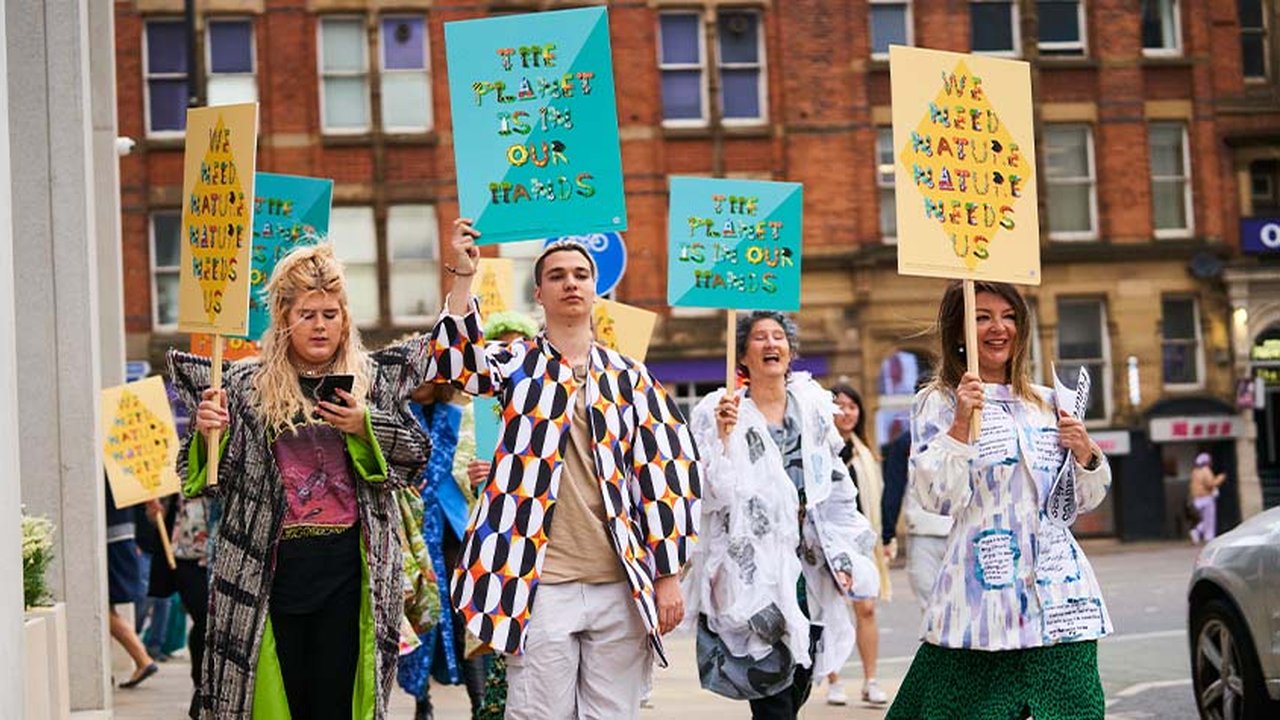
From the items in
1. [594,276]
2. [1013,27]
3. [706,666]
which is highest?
[1013,27]

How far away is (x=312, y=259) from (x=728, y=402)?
2430 mm

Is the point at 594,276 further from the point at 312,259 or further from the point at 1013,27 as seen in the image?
the point at 1013,27

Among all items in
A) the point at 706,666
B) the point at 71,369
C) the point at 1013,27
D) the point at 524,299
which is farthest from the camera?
the point at 1013,27

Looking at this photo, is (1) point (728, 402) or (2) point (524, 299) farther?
(2) point (524, 299)

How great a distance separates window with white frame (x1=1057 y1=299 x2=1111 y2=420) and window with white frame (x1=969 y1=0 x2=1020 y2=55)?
4793 millimetres

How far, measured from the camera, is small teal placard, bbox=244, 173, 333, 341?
9.81 m

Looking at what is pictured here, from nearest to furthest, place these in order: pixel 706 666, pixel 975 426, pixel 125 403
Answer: pixel 975 426 → pixel 706 666 → pixel 125 403

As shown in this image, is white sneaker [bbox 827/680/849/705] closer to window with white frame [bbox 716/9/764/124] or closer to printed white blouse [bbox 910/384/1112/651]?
printed white blouse [bbox 910/384/1112/651]

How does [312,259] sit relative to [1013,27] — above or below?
below

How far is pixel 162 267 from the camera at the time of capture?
1474 inches

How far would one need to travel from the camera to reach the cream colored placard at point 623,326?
13.0m

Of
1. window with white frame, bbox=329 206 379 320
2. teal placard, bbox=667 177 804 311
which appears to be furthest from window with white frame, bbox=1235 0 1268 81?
teal placard, bbox=667 177 804 311

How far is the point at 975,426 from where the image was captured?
22.9 ft

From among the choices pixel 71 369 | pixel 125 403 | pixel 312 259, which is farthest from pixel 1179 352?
pixel 312 259
